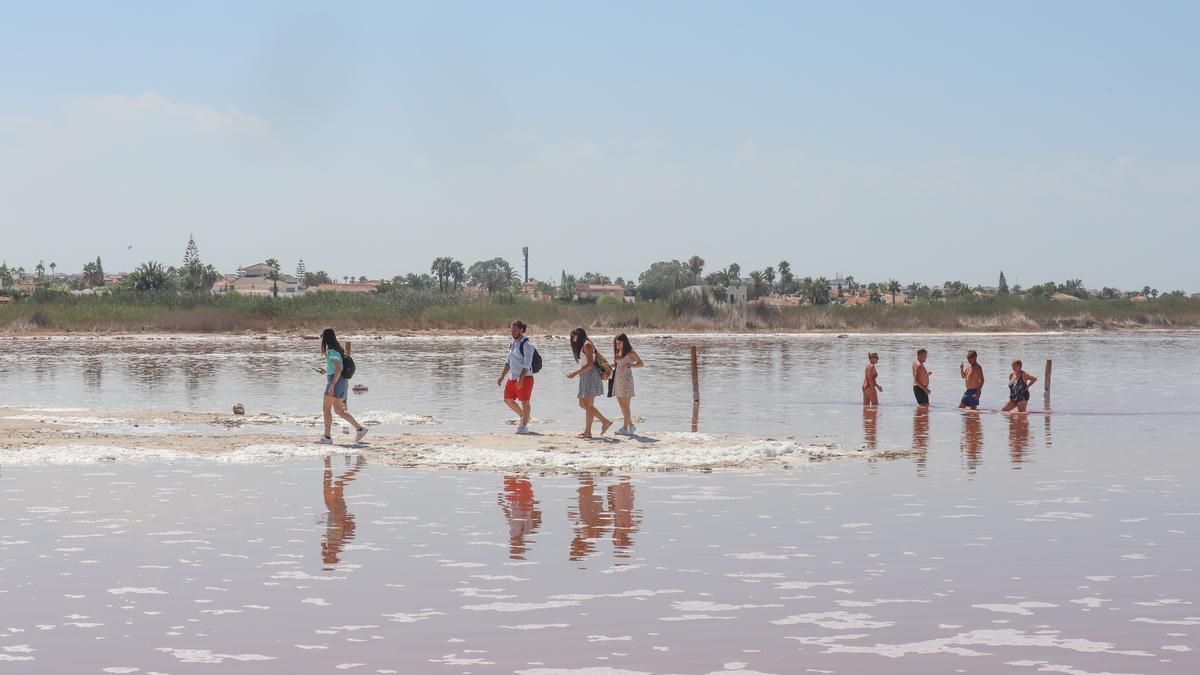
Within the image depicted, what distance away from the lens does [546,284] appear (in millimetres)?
164000

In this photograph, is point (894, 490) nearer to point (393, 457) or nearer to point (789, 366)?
point (393, 457)

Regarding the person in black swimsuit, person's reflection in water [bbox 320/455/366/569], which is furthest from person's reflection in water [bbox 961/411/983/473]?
person's reflection in water [bbox 320/455/366/569]

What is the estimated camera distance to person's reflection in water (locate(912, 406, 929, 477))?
742 inches

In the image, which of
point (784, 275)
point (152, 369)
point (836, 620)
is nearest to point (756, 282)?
point (784, 275)

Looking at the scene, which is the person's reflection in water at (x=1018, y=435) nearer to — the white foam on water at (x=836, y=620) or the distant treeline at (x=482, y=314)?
the white foam on water at (x=836, y=620)

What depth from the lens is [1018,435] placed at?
23.0 m

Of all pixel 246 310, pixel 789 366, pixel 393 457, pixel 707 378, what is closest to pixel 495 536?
pixel 393 457

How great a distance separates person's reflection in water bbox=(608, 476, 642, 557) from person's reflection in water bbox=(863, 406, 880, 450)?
6212 millimetres

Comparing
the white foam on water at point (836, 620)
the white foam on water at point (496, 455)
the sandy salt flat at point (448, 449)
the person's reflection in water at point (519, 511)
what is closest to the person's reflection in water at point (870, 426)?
the sandy salt flat at point (448, 449)

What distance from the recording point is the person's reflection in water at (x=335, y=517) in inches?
469

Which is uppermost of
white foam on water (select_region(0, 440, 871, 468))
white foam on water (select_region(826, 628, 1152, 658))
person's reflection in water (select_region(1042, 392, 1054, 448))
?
white foam on water (select_region(0, 440, 871, 468))

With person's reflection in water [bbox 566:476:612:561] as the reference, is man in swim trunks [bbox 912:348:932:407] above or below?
above

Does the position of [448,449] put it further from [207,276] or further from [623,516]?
[207,276]

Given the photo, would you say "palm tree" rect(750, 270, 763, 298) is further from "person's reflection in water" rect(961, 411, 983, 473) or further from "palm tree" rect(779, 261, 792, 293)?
"person's reflection in water" rect(961, 411, 983, 473)
